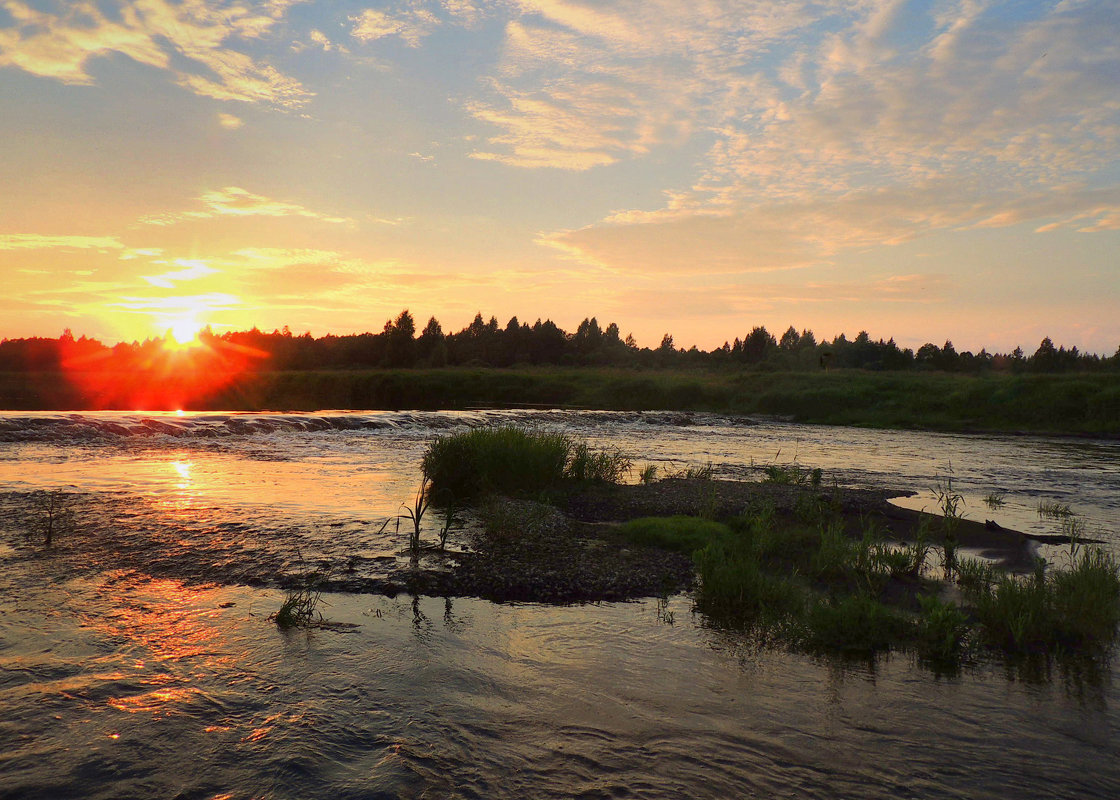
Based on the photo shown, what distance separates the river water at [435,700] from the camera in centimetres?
515

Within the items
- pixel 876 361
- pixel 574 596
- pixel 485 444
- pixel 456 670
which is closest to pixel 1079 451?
pixel 485 444

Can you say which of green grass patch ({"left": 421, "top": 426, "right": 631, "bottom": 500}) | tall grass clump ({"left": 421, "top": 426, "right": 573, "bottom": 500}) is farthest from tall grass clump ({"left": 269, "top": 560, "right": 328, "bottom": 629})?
tall grass clump ({"left": 421, "top": 426, "right": 573, "bottom": 500})

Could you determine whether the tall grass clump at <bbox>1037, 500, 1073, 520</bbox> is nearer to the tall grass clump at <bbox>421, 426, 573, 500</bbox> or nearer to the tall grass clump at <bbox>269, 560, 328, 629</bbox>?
the tall grass clump at <bbox>421, 426, 573, 500</bbox>

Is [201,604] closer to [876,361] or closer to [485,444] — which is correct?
[485,444]

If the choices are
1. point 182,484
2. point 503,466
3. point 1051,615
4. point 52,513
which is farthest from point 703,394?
point 52,513

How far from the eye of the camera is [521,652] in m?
7.49

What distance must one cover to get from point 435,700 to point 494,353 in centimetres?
12025

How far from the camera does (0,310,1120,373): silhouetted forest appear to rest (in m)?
99.0

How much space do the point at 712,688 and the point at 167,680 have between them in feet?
16.9

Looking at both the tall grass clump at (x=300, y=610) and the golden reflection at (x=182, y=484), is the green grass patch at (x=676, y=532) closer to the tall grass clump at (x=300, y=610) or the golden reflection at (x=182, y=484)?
the tall grass clump at (x=300, y=610)

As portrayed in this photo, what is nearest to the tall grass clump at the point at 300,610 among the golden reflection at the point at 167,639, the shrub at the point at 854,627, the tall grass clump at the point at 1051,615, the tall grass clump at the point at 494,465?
the golden reflection at the point at 167,639

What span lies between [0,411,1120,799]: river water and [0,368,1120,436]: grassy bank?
124 ft

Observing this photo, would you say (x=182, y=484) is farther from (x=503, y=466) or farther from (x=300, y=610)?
(x=300, y=610)

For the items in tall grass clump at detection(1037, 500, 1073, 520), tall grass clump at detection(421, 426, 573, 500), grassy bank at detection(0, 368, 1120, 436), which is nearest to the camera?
tall grass clump at detection(1037, 500, 1073, 520)
